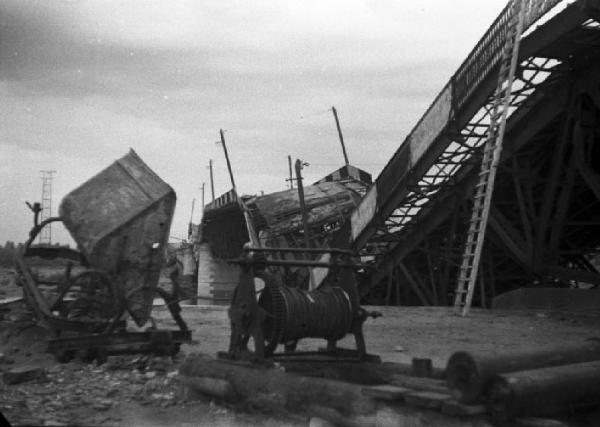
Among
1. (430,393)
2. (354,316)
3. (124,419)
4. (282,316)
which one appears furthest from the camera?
(354,316)

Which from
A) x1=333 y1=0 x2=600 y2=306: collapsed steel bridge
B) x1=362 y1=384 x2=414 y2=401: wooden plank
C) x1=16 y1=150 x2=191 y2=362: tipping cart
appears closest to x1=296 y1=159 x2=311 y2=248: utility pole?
x1=333 y1=0 x2=600 y2=306: collapsed steel bridge

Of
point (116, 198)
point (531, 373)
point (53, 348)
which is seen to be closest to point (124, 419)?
point (53, 348)

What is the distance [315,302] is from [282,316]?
42cm

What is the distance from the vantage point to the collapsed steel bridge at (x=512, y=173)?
11.2 m

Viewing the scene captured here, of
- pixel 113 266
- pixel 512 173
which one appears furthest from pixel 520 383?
pixel 512 173

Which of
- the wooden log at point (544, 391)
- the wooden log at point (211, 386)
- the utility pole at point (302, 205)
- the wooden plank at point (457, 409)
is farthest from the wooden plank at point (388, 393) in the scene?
the utility pole at point (302, 205)

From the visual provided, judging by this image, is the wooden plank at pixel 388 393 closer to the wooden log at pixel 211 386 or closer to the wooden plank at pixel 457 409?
the wooden plank at pixel 457 409

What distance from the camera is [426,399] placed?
4.16 meters

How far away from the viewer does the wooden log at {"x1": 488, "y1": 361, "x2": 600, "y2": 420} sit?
4191 millimetres

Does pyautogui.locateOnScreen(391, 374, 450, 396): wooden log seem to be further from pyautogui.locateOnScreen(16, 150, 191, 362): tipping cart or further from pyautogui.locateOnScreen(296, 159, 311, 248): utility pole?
pyautogui.locateOnScreen(296, 159, 311, 248): utility pole

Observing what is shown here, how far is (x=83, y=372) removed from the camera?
6.65 metres

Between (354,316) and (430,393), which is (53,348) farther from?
(430,393)

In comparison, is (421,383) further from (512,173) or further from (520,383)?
(512,173)

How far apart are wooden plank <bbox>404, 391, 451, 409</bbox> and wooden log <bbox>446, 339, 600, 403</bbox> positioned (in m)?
0.22
